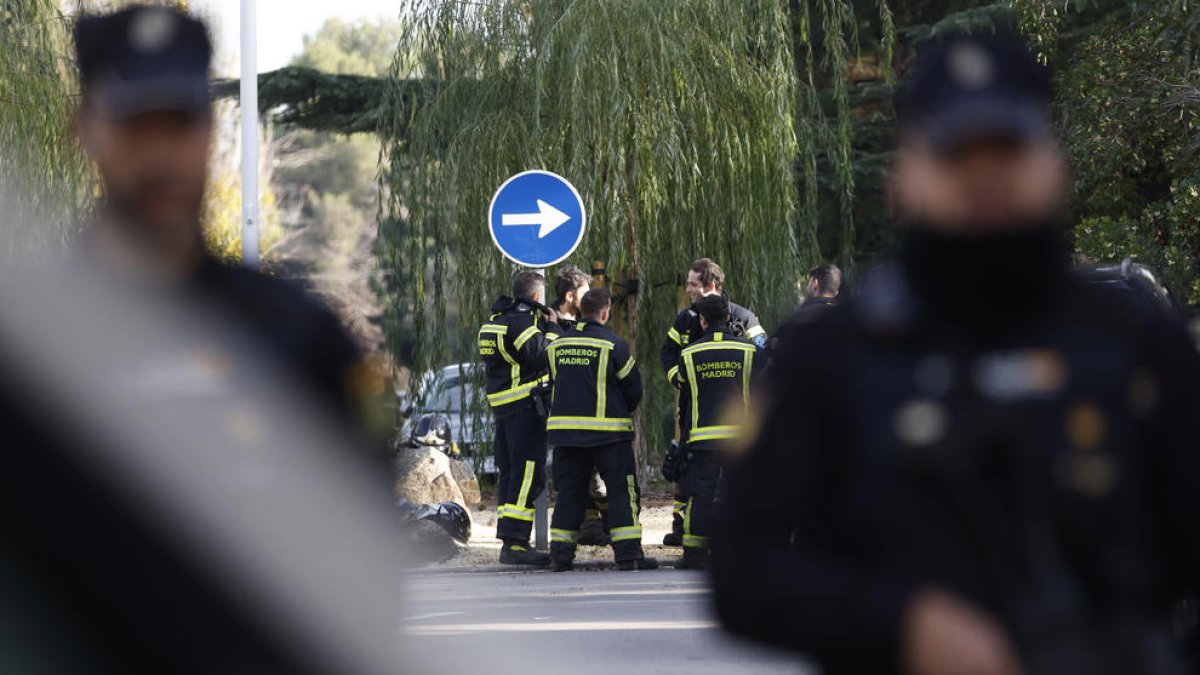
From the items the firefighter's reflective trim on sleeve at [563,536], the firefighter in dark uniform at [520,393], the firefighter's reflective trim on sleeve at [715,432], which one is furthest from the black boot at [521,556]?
the firefighter's reflective trim on sleeve at [715,432]

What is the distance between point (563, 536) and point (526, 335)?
1.32 metres

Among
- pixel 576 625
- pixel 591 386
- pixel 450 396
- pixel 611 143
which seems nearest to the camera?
pixel 576 625

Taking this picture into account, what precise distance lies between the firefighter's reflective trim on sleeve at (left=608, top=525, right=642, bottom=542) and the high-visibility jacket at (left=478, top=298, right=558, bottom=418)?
1098 mm

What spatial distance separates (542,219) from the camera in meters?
14.0

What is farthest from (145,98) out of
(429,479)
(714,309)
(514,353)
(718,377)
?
(429,479)

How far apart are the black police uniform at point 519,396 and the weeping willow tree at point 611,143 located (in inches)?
107

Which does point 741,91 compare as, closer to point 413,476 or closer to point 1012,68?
point 413,476

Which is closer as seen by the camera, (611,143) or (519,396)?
(519,396)

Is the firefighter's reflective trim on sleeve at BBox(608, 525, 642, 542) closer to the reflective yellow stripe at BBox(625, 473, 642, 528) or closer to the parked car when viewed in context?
the reflective yellow stripe at BBox(625, 473, 642, 528)

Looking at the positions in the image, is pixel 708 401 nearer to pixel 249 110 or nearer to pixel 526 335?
pixel 526 335

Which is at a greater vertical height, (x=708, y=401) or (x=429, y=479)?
(x=708, y=401)

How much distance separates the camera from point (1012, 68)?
277 centimetres

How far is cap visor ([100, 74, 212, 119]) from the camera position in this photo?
3098mm

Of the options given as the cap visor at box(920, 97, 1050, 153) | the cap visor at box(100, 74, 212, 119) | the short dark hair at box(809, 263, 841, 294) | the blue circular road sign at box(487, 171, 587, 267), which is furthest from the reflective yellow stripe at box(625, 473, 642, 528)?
the cap visor at box(920, 97, 1050, 153)
